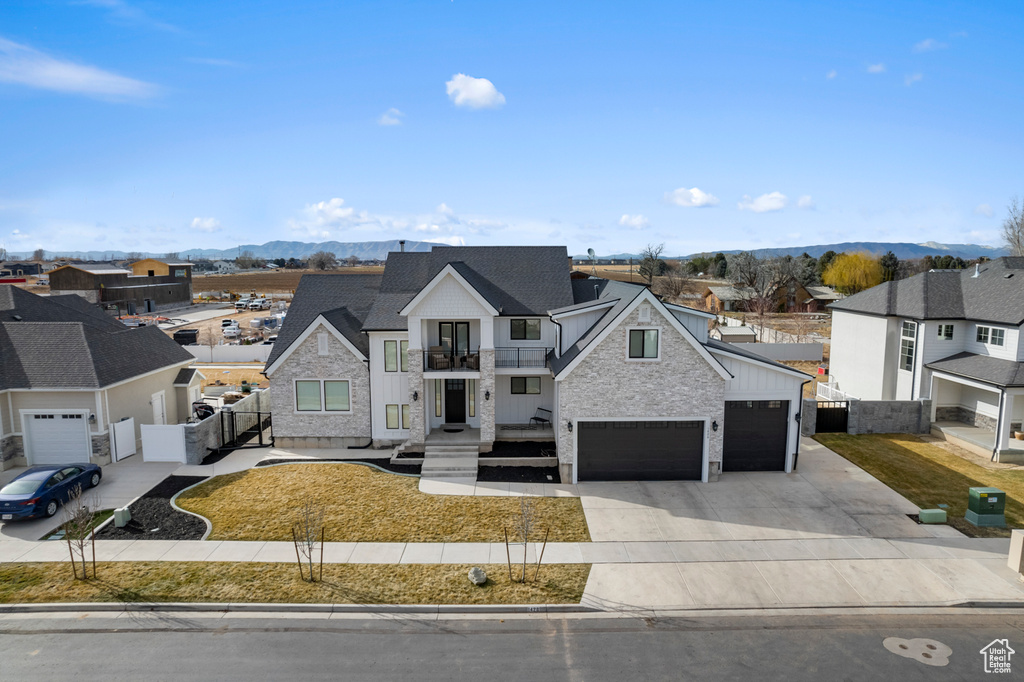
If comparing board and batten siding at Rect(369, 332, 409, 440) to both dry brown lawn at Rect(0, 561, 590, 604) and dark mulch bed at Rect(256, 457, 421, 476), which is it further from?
dry brown lawn at Rect(0, 561, 590, 604)

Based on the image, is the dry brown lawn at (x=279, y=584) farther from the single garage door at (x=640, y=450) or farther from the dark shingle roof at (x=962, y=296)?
the dark shingle roof at (x=962, y=296)

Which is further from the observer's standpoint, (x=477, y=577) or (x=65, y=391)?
(x=65, y=391)

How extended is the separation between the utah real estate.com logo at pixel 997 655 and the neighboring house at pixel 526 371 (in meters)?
9.47

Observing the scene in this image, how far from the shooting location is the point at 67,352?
75.1ft

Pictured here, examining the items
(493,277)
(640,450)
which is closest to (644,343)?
(640,450)

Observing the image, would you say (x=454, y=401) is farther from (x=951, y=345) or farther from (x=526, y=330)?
(x=951, y=345)

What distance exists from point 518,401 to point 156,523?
13.6 metres

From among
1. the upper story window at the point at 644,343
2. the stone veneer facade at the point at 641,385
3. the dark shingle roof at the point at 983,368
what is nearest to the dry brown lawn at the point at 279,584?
the stone veneer facade at the point at 641,385

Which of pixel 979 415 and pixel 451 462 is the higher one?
pixel 979 415

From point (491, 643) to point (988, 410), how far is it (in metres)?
25.5

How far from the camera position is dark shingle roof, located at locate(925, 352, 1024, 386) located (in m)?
22.8

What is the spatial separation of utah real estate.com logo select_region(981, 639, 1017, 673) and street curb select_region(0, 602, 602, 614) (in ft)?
24.7

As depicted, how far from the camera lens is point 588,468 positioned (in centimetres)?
2081

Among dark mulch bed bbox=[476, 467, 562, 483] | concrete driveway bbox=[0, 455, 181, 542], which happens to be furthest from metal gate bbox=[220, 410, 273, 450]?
dark mulch bed bbox=[476, 467, 562, 483]
